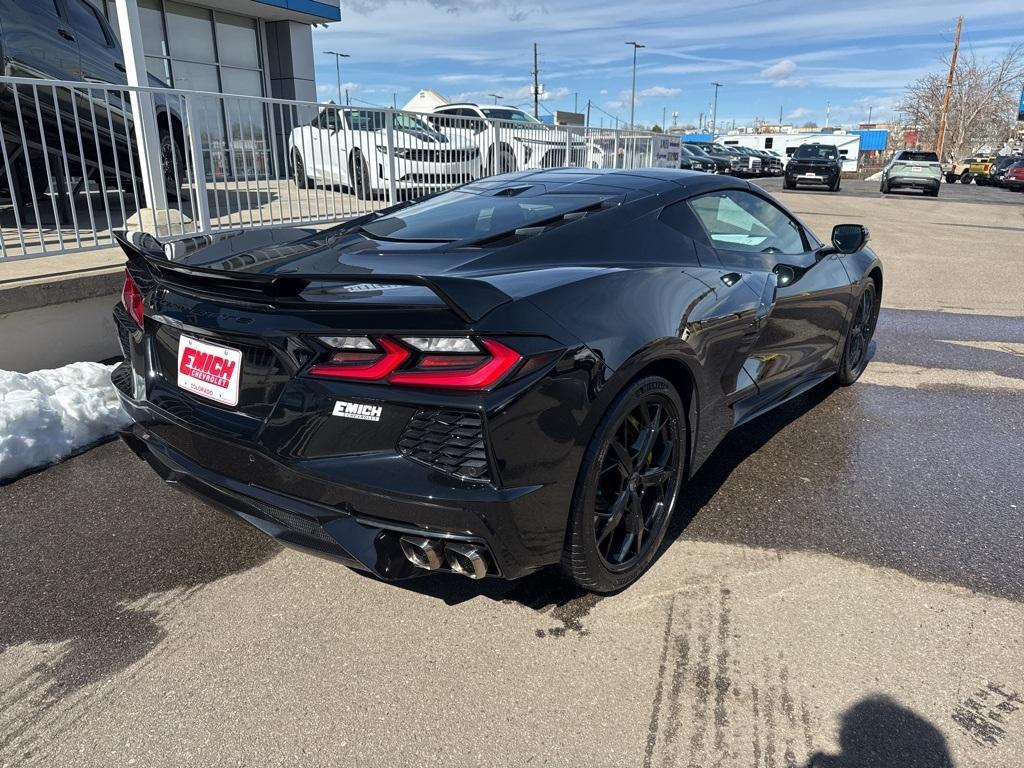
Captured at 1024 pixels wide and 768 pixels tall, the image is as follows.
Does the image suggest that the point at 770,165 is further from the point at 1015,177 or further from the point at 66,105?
the point at 66,105

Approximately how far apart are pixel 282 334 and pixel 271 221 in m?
5.07

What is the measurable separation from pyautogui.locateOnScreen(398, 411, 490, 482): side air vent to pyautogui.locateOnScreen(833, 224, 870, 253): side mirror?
Answer: 3.08m

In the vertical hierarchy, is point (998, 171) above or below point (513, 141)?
below

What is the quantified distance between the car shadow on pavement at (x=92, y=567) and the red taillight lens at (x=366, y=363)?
0.84 meters

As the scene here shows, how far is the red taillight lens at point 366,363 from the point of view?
1.97 m

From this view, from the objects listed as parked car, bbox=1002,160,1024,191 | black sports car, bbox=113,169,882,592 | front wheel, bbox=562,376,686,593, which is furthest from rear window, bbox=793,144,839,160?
front wheel, bbox=562,376,686,593

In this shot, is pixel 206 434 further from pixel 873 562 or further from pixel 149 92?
pixel 149 92

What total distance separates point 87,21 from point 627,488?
8.53 meters

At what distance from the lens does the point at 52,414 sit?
12.6ft

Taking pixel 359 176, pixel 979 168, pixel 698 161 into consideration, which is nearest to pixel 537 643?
pixel 359 176

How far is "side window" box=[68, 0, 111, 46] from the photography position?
7.66 m

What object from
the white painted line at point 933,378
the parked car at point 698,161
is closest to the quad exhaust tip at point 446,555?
the white painted line at point 933,378

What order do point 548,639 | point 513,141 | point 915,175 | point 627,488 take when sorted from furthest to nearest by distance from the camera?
point 915,175 → point 513,141 → point 627,488 → point 548,639

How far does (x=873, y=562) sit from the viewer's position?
2.85 meters
